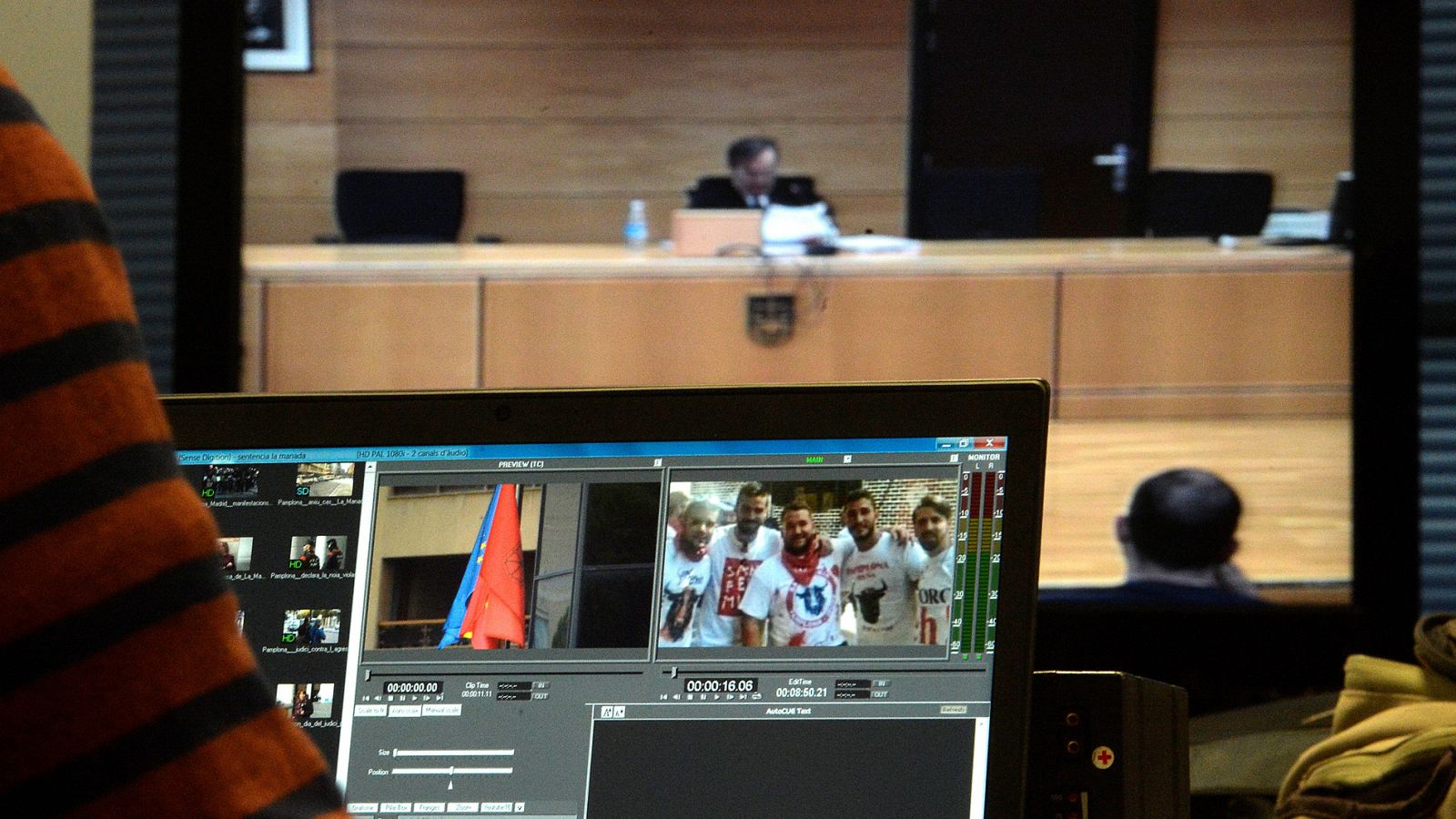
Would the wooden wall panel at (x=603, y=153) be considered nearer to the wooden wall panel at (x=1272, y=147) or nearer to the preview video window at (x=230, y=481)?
the wooden wall panel at (x=1272, y=147)

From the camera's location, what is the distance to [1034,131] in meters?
3.60

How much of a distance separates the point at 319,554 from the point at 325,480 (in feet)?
0.13

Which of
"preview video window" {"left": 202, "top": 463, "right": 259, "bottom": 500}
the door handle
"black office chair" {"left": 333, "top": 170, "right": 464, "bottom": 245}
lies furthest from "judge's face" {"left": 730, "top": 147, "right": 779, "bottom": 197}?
"preview video window" {"left": 202, "top": 463, "right": 259, "bottom": 500}

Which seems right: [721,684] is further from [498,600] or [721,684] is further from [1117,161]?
[1117,161]

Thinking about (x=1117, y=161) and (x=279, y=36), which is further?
(x=1117, y=161)

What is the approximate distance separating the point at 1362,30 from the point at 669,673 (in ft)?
9.72

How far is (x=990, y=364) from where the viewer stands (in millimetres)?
3451

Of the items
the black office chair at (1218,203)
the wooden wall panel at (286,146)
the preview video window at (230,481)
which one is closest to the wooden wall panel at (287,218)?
the wooden wall panel at (286,146)

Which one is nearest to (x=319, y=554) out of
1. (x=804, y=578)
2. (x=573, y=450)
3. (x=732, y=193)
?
(x=573, y=450)

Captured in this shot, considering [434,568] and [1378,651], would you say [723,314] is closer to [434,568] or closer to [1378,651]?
[1378,651]

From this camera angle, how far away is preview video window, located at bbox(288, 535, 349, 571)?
0.76 meters

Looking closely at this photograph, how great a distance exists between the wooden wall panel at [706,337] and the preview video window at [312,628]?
266 cm

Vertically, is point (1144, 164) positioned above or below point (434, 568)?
above

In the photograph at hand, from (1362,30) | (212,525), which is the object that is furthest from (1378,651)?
(212,525)
